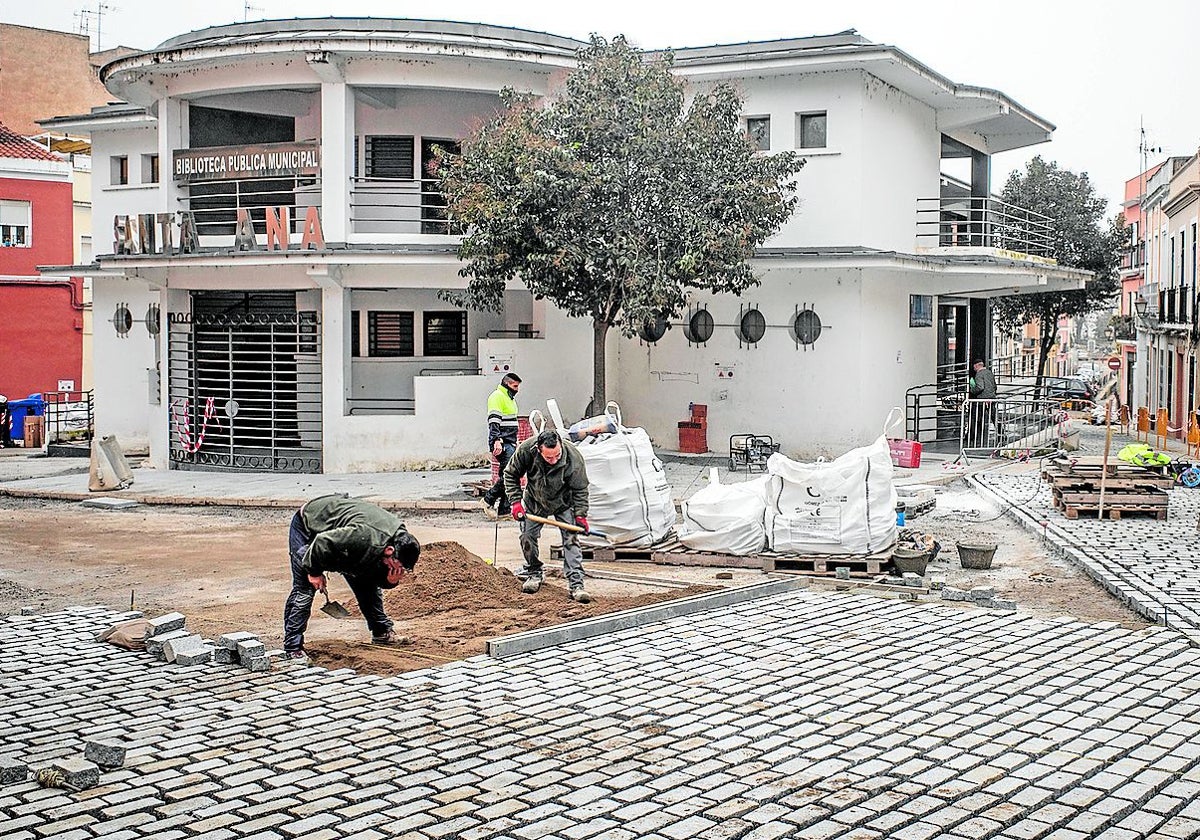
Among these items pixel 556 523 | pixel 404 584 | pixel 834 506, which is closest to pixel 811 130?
pixel 834 506

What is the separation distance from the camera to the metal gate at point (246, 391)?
22922mm

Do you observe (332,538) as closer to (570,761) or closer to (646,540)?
(570,761)

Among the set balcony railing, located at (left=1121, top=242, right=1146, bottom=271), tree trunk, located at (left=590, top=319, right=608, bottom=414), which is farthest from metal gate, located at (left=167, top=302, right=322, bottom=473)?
balcony railing, located at (left=1121, top=242, right=1146, bottom=271)

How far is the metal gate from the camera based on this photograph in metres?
22.9

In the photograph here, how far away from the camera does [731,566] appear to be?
41.6 feet

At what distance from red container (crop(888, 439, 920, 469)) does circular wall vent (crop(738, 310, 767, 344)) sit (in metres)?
3.57

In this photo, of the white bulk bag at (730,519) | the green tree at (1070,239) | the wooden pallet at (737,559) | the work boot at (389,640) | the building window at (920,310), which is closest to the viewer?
the work boot at (389,640)

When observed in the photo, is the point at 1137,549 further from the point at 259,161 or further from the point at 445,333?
the point at 259,161

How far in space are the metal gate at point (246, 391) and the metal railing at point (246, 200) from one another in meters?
1.93

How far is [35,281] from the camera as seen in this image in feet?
125

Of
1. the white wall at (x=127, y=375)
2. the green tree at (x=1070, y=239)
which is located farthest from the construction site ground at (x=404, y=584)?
the green tree at (x=1070, y=239)

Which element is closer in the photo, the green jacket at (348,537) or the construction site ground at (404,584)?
the green jacket at (348,537)

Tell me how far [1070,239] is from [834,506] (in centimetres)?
3379

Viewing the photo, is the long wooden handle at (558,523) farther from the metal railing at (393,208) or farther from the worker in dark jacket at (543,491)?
the metal railing at (393,208)
